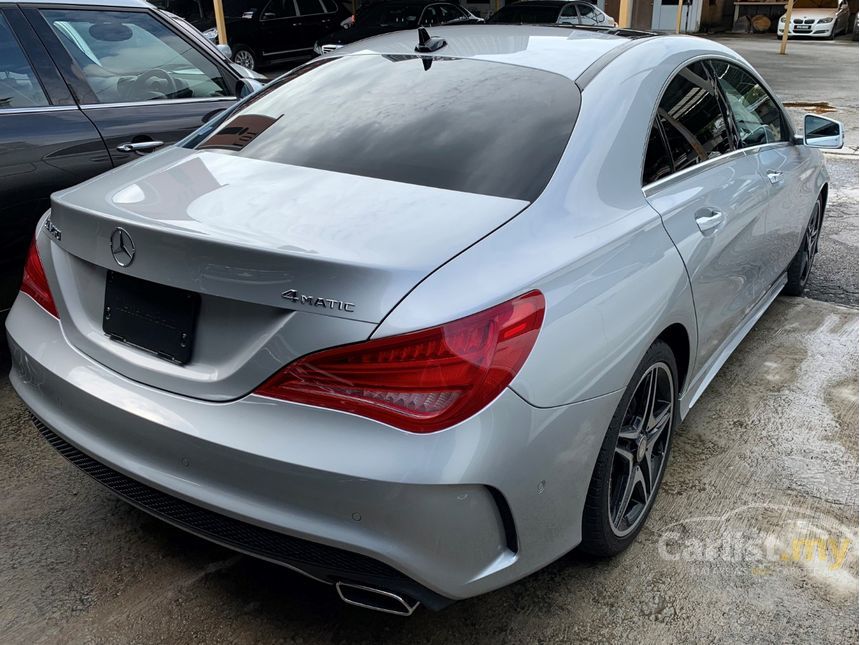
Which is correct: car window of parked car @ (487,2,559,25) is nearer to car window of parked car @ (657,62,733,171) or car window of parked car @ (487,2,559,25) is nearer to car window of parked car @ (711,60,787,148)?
car window of parked car @ (711,60,787,148)

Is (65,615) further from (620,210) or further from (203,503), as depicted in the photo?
(620,210)

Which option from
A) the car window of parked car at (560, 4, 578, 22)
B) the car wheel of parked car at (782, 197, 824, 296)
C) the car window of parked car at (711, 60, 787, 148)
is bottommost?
the car wheel of parked car at (782, 197, 824, 296)

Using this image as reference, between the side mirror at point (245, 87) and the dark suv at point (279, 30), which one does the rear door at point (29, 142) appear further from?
the dark suv at point (279, 30)

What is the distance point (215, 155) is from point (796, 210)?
9.07 feet

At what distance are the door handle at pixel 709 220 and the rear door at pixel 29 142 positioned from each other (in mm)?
2600

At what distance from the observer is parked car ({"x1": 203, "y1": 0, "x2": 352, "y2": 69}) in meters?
15.4

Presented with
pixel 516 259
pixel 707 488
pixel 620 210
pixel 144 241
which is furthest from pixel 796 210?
pixel 144 241

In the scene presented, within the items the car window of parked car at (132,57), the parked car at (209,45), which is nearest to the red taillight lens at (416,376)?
the car window of parked car at (132,57)

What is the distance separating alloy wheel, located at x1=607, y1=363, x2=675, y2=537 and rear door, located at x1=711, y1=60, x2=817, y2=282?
116cm

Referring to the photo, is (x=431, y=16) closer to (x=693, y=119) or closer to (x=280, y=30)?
(x=280, y=30)

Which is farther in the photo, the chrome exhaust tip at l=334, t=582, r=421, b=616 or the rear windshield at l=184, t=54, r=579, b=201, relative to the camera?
the rear windshield at l=184, t=54, r=579, b=201

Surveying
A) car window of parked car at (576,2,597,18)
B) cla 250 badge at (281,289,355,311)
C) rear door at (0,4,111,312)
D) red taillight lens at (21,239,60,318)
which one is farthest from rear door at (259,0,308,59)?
cla 250 badge at (281,289,355,311)

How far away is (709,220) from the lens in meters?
2.55

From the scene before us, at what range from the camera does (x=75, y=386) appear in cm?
194
